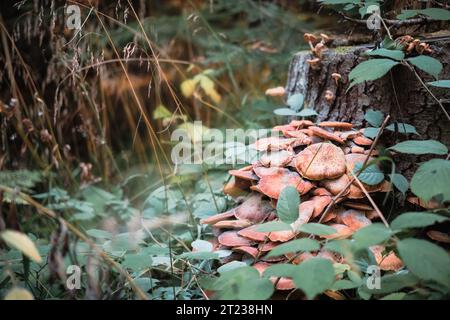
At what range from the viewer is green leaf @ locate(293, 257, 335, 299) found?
0.95 m

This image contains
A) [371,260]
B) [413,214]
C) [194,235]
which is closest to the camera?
[413,214]

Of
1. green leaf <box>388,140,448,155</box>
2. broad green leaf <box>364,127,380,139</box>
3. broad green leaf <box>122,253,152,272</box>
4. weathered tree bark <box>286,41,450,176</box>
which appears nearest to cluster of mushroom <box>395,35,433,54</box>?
weathered tree bark <box>286,41,450,176</box>

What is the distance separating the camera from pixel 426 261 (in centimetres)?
96

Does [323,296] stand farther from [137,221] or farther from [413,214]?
[137,221]

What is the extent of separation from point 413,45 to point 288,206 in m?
0.91

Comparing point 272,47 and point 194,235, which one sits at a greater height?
point 272,47

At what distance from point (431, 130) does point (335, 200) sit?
621mm

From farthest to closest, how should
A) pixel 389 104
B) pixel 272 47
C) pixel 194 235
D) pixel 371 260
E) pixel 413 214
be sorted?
pixel 272 47 < pixel 194 235 < pixel 389 104 < pixel 371 260 < pixel 413 214

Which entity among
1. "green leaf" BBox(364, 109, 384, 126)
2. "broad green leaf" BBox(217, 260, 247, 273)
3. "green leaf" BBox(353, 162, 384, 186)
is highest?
"green leaf" BBox(364, 109, 384, 126)

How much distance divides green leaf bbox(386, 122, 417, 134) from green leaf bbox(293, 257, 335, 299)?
869 millimetres

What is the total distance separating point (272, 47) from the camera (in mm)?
3287

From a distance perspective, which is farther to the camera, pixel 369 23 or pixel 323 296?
pixel 369 23

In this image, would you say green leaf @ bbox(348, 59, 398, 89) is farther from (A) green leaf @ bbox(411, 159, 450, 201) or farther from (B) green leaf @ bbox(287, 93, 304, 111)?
(B) green leaf @ bbox(287, 93, 304, 111)
